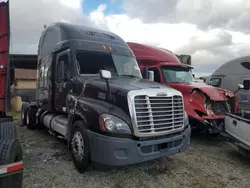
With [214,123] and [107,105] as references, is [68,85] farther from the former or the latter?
[214,123]

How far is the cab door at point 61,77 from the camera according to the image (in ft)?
16.1

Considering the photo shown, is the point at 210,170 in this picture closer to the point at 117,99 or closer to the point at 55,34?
the point at 117,99

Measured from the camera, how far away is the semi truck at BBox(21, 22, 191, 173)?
3.51m

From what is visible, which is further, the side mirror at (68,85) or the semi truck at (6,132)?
the side mirror at (68,85)

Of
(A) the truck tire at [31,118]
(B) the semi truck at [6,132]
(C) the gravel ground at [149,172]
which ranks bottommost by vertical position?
(C) the gravel ground at [149,172]

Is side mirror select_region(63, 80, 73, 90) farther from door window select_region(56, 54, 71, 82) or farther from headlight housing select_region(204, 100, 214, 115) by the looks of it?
headlight housing select_region(204, 100, 214, 115)

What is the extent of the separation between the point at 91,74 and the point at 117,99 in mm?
1244

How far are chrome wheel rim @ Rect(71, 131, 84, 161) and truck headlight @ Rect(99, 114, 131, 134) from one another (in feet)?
2.29

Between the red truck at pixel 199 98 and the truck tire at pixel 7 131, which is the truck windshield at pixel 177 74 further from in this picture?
the truck tire at pixel 7 131

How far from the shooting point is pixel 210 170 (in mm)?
4453

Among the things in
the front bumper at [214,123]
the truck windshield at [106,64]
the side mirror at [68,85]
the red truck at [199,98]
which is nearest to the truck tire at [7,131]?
the side mirror at [68,85]

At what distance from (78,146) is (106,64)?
76.0 inches

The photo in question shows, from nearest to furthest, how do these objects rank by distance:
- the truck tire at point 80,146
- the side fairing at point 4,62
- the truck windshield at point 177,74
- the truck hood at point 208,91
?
the truck tire at point 80,146 < the side fairing at point 4,62 < the truck hood at point 208,91 < the truck windshield at point 177,74

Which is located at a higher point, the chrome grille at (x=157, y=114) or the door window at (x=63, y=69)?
the door window at (x=63, y=69)
